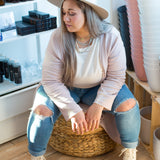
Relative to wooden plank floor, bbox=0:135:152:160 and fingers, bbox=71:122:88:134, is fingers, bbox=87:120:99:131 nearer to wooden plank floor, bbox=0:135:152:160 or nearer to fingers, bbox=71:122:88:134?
fingers, bbox=71:122:88:134

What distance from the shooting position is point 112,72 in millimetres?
1970

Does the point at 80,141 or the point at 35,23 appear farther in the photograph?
the point at 35,23

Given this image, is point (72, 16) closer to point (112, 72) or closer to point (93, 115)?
point (112, 72)

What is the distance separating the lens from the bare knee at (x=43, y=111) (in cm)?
189

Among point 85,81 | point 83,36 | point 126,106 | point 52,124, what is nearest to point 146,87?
point 126,106

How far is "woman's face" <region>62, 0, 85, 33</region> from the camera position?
180 centimetres

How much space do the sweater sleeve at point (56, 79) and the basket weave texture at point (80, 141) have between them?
0.19 m

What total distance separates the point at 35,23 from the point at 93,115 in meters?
0.81

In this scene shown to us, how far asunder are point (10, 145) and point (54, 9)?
108 cm

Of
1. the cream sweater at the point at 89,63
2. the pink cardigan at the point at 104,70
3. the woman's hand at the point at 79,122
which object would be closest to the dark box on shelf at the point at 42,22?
the pink cardigan at the point at 104,70

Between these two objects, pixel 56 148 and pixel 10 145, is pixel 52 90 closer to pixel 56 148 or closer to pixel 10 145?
pixel 56 148

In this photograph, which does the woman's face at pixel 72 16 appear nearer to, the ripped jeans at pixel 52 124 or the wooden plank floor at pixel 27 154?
the ripped jeans at pixel 52 124

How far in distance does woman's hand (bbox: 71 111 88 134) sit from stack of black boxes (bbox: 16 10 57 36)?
2.39 ft

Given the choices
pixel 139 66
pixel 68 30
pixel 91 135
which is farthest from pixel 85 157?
pixel 68 30
